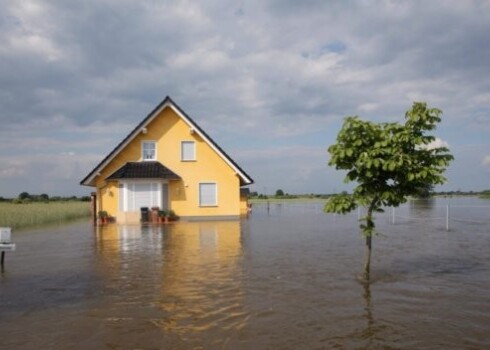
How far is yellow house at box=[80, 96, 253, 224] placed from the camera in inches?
1077

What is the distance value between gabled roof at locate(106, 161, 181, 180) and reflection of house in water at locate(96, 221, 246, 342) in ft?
26.6

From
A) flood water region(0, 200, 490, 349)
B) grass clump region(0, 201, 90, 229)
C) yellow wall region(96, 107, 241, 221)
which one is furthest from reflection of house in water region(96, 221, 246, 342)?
yellow wall region(96, 107, 241, 221)

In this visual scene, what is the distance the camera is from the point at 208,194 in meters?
29.0

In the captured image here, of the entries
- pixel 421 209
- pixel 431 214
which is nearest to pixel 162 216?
pixel 431 214

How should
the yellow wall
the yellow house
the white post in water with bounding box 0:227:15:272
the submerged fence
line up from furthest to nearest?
the yellow wall → the yellow house → the submerged fence → the white post in water with bounding box 0:227:15:272

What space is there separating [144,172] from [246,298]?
19.9 metres

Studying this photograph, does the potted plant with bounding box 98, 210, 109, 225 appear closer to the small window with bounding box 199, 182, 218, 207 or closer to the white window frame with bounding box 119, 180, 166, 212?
the white window frame with bounding box 119, 180, 166, 212

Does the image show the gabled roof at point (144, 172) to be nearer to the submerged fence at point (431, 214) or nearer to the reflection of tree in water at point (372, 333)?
the submerged fence at point (431, 214)

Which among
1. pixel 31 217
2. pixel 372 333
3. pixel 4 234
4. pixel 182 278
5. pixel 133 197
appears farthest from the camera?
pixel 31 217

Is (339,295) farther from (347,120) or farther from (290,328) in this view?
(347,120)

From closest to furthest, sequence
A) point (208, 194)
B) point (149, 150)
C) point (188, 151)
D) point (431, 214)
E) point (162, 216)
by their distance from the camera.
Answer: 1. point (162, 216)
2. point (149, 150)
3. point (188, 151)
4. point (208, 194)
5. point (431, 214)

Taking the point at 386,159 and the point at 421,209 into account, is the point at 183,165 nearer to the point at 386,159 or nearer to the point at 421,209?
the point at 386,159

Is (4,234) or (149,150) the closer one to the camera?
(4,234)

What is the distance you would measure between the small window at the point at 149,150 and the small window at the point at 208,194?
3.39 meters
